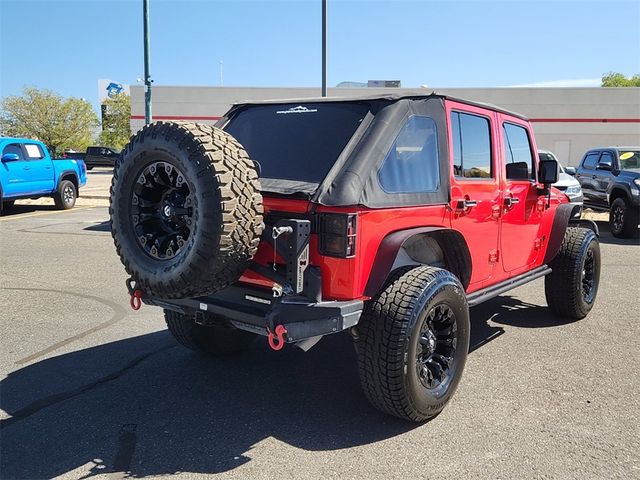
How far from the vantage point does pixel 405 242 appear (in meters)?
3.35

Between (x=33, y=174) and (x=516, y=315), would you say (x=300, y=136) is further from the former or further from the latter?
(x=33, y=174)

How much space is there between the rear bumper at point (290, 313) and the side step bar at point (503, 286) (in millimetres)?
1326

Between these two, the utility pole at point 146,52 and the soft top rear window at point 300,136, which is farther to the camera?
the utility pole at point 146,52

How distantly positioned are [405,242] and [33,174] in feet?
45.0

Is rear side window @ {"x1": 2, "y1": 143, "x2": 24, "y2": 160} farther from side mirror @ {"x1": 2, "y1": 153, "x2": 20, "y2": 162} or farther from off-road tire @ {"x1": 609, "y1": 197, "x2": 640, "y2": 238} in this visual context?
off-road tire @ {"x1": 609, "y1": 197, "x2": 640, "y2": 238}

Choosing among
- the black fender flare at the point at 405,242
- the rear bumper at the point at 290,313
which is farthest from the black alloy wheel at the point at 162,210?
the black fender flare at the point at 405,242

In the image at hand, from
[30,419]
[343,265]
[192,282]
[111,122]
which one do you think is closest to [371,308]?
[343,265]

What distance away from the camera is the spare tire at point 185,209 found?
9.29ft

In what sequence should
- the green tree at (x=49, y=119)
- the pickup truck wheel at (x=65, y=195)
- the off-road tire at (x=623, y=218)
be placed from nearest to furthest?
the off-road tire at (x=623, y=218), the pickup truck wheel at (x=65, y=195), the green tree at (x=49, y=119)

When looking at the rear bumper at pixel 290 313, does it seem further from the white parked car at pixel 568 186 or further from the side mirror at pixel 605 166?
the side mirror at pixel 605 166

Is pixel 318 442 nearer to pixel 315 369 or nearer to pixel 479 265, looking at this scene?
pixel 315 369

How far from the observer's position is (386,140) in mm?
3320

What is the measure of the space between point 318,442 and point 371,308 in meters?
0.83

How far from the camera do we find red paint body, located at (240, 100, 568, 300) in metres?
3.04
